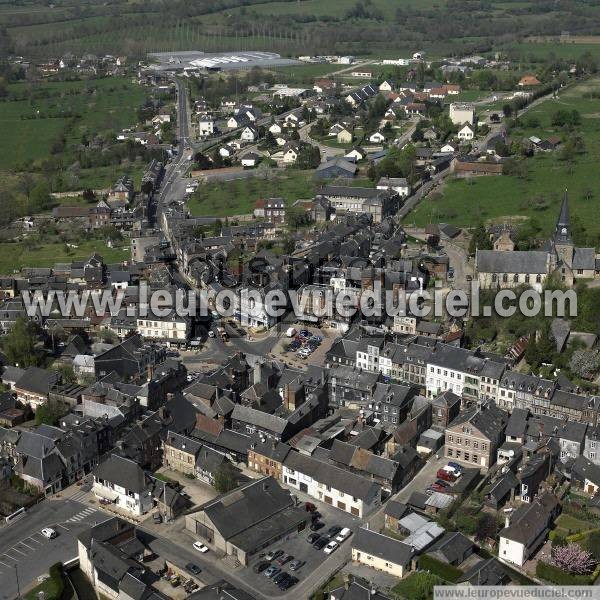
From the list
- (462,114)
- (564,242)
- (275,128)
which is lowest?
(275,128)

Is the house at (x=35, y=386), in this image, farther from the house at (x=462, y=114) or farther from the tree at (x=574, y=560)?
the house at (x=462, y=114)

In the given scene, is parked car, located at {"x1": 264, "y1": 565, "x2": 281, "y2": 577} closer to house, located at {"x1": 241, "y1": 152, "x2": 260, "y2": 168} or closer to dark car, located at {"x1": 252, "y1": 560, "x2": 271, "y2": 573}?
dark car, located at {"x1": 252, "y1": 560, "x2": 271, "y2": 573}

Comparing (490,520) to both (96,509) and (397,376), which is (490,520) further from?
(96,509)

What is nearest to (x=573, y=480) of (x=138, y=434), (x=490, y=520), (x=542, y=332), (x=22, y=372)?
(x=490, y=520)

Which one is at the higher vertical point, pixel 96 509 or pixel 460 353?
pixel 460 353

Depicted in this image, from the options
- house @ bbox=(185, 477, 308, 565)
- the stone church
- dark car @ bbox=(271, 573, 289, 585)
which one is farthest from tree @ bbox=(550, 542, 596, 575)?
the stone church

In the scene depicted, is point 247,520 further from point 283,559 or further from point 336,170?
point 336,170

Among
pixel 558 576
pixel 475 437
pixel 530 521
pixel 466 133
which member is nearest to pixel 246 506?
pixel 530 521
